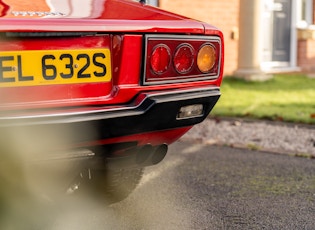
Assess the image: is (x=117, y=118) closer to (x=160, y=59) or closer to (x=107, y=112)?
(x=107, y=112)

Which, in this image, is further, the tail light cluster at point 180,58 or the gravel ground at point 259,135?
the gravel ground at point 259,135

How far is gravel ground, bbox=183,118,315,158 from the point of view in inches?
246

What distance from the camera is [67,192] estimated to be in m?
4.09

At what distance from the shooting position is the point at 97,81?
317 centimetres

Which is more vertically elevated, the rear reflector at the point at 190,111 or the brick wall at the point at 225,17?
the brick wall at the point at 225,17

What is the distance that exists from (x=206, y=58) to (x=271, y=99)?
6.26 metres

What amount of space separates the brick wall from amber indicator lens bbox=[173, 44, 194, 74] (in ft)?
28.1

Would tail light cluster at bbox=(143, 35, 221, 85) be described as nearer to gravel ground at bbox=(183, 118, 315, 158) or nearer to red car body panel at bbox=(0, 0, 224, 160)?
red car body panel at bbox=(0, 0, 224, 160)

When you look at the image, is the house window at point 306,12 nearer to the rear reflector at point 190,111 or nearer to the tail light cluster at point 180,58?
the tail light cluster at point 180,58

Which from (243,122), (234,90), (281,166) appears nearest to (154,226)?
(281,166)

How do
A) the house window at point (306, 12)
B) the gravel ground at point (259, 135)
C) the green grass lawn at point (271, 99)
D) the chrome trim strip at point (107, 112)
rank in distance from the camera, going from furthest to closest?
the house window at point (306, 12)
the green grass lawn at point (271, 99)
the gravel ground at point (259, 135)
the chrome trim strip at point (107, 112)

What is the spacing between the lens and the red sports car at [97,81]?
2951mm

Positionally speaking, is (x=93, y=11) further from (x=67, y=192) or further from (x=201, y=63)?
(x=67, y=192)

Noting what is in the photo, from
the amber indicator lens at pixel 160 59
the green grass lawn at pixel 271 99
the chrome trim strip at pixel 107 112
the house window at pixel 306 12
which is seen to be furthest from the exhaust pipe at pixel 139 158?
the house window at pixel 306 12
